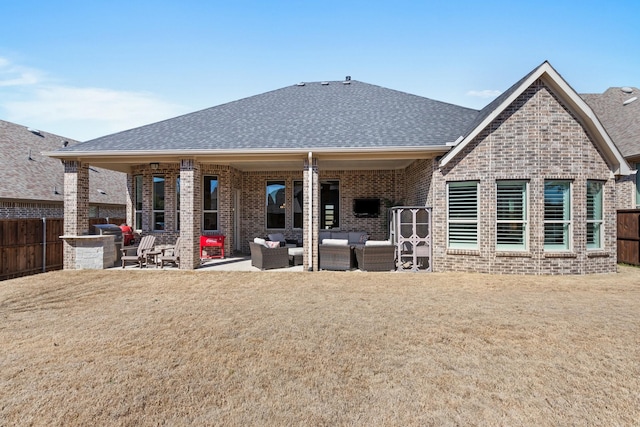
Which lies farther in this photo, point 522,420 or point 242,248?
point 242,248

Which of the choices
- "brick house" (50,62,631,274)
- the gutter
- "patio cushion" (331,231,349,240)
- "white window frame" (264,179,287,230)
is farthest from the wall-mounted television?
the gutter

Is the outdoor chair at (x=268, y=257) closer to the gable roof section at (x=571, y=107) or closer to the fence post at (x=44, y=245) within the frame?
the gable roof section at (x=571, y=107)

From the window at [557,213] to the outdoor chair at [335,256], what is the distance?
575 centimetres

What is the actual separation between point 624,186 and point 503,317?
13535 millimetres

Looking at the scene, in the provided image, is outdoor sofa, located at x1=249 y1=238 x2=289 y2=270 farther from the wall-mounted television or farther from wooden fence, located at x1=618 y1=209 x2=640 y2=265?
wooden fence, located at x1=618 y1=209 x2=640 y2=265

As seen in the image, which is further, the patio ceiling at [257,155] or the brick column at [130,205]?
the brick column at [130,205]

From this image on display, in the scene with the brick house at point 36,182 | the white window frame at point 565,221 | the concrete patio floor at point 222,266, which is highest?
the brick house at point 36,182

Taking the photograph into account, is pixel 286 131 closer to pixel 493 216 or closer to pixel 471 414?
pixel 493 216

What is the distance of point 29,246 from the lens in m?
10.2

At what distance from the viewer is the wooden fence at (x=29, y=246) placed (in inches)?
376

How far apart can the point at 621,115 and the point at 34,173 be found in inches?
1196

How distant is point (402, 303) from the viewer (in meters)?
6.94

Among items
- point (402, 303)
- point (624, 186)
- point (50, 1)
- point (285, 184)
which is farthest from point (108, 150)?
point (624, 186)

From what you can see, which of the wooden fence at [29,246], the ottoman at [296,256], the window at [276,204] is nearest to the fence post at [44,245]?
the wooden fence at [29,246]
